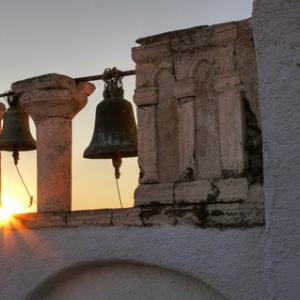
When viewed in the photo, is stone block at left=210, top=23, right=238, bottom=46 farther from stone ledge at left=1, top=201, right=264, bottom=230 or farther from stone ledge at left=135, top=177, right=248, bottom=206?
stone ledge at left=1, top=201, right=264, bottom=230

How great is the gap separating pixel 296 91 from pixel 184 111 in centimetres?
66

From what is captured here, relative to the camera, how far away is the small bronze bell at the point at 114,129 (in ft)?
12.1

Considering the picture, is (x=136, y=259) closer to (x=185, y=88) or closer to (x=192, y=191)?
(x=192, y=191)

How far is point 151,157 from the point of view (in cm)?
313

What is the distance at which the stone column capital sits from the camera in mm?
3668

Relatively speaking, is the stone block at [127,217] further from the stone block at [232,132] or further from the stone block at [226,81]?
the stone block at [226,81]

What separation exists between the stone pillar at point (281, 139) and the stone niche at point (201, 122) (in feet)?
0.62

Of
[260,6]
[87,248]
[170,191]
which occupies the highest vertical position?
[260,6]

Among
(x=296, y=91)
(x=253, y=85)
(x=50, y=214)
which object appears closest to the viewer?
(x=296, y=91)

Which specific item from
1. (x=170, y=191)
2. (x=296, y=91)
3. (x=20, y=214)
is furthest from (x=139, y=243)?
(x=296, y=91)

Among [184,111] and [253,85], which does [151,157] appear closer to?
[184,111]

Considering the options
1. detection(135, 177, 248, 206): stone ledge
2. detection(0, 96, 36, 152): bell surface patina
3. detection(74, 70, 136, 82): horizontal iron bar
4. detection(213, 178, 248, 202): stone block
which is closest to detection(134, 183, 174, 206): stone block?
detection(135, 177, 248, 206): stone ledge

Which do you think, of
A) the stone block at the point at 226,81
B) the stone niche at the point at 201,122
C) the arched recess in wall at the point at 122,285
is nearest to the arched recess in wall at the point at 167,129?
the stone niche at the point at 201,122

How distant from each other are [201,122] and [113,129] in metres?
0.86
